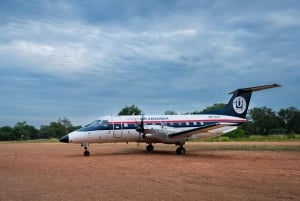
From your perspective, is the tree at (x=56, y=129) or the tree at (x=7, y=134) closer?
the tree at (x=7, y=134)

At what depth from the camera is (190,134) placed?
24.0 meters

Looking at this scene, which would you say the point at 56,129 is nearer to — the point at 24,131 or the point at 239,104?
the point at 24,131

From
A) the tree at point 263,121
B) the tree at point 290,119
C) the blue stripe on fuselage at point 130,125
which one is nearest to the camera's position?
the blue stripe on fuselage at point 130,125

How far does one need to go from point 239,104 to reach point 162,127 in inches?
275

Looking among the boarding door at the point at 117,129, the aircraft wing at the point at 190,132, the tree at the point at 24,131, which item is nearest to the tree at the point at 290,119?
the tree at the point at 24,131

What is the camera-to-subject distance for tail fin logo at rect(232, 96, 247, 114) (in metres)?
27.8

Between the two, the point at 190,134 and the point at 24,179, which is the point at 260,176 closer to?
the point at 24,179

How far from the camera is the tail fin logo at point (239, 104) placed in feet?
91.2

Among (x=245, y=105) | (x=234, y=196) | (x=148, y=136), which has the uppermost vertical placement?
(x=245, y=105)

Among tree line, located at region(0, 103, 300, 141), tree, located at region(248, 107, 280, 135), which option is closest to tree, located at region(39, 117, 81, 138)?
tree line, located at region(0, 103, 300, 141)

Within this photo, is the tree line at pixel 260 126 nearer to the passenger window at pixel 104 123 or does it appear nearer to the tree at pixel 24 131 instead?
the tree at pixel 24 131

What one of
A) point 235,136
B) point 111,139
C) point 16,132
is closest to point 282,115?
point 235,136

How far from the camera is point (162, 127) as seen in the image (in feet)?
82.2

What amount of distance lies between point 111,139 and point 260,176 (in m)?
14.6
